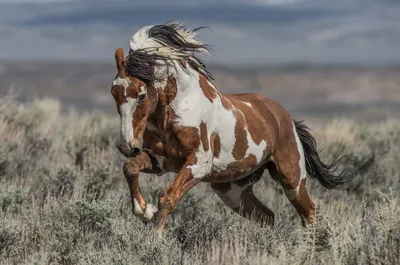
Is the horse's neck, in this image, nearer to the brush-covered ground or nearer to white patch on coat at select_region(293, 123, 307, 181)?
the brush-covered ground

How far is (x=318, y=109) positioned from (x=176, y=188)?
7216 cm

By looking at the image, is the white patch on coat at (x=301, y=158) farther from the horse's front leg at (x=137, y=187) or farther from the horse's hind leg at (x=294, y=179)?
the horse's front leg at (x=137, y=187)

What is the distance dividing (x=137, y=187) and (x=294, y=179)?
221cm

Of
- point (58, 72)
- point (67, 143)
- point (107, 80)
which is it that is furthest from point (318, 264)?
point (58, 72)

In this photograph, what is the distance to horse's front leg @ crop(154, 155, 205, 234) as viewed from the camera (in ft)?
30.5

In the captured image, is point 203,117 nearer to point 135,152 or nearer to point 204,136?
point 204,136

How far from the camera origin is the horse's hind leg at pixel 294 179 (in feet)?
36.2

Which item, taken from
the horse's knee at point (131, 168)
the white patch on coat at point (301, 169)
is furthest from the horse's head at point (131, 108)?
the white patch on coat at point (301, 169)

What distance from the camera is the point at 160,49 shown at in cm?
971

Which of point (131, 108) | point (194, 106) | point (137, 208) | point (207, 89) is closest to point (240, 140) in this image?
point (207, 89)

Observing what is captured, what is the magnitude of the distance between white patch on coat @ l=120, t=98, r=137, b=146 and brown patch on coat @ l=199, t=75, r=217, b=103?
104cm

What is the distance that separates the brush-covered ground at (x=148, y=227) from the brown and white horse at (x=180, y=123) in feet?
1.66

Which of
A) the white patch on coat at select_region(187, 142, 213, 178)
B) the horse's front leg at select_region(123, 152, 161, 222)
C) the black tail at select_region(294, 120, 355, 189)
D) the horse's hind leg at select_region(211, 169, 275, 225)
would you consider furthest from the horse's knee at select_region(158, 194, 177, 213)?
the black tail at select_region(294, 120, 355, 189)

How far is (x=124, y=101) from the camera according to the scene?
9141 mm
